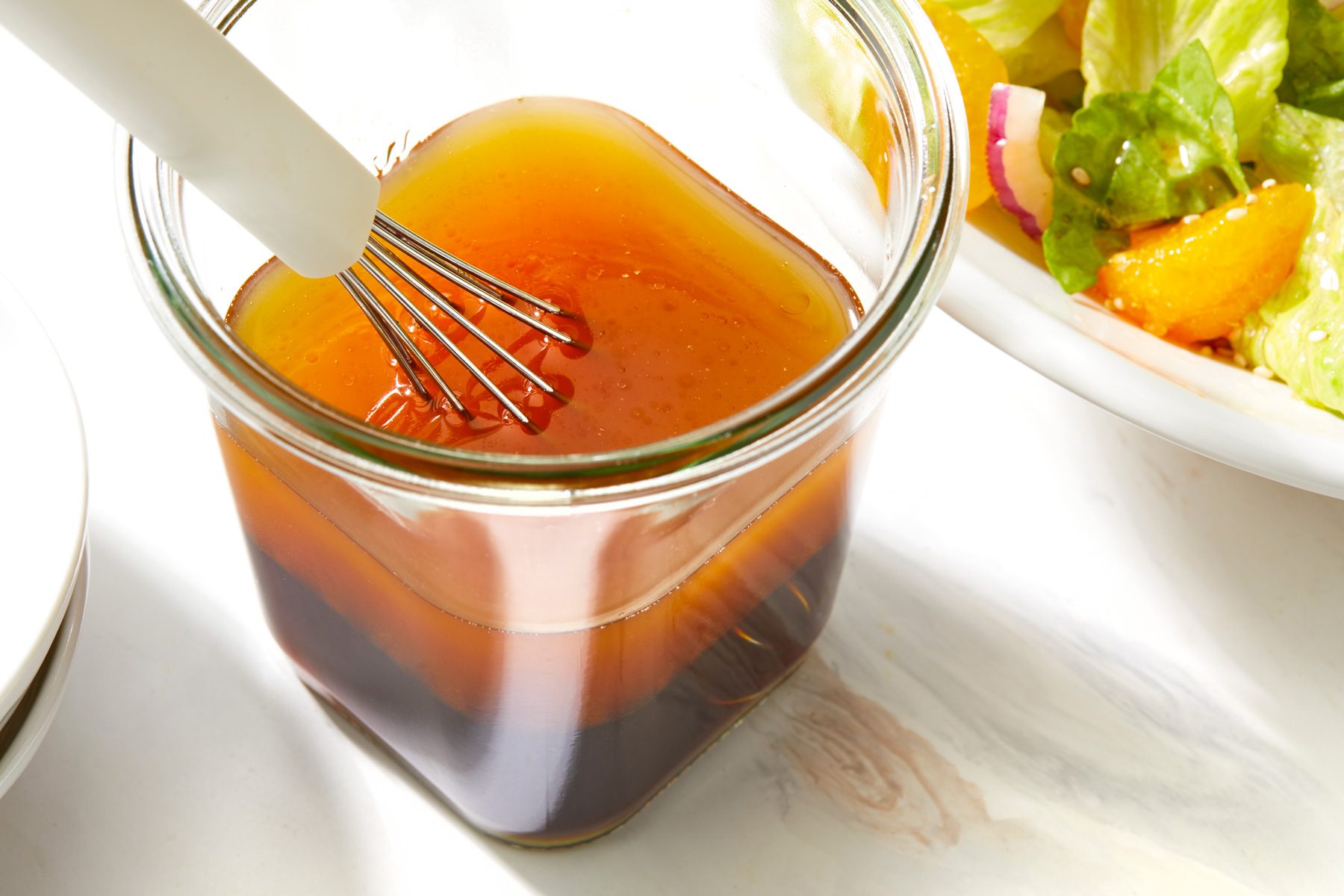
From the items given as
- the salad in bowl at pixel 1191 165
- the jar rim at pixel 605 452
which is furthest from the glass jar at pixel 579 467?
the salad in bowl at pixel 1191 165

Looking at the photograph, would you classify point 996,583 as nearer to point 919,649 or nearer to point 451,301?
point 919,649

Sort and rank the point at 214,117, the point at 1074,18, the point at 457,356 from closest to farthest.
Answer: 1. the point at 214,117
2. the point at 457,356
3. the point at 1074,18

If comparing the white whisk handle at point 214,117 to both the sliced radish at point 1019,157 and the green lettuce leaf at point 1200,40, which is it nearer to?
the sliced radish at point 1019,157

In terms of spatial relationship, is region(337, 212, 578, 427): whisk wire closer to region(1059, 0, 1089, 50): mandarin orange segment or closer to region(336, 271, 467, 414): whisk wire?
region(336, 271, 467, 414): whisk wire

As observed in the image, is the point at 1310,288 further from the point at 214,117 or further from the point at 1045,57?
the point at 214,117

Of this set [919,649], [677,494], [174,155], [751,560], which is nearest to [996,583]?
[919,649]

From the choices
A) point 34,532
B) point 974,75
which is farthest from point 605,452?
point 974,75
